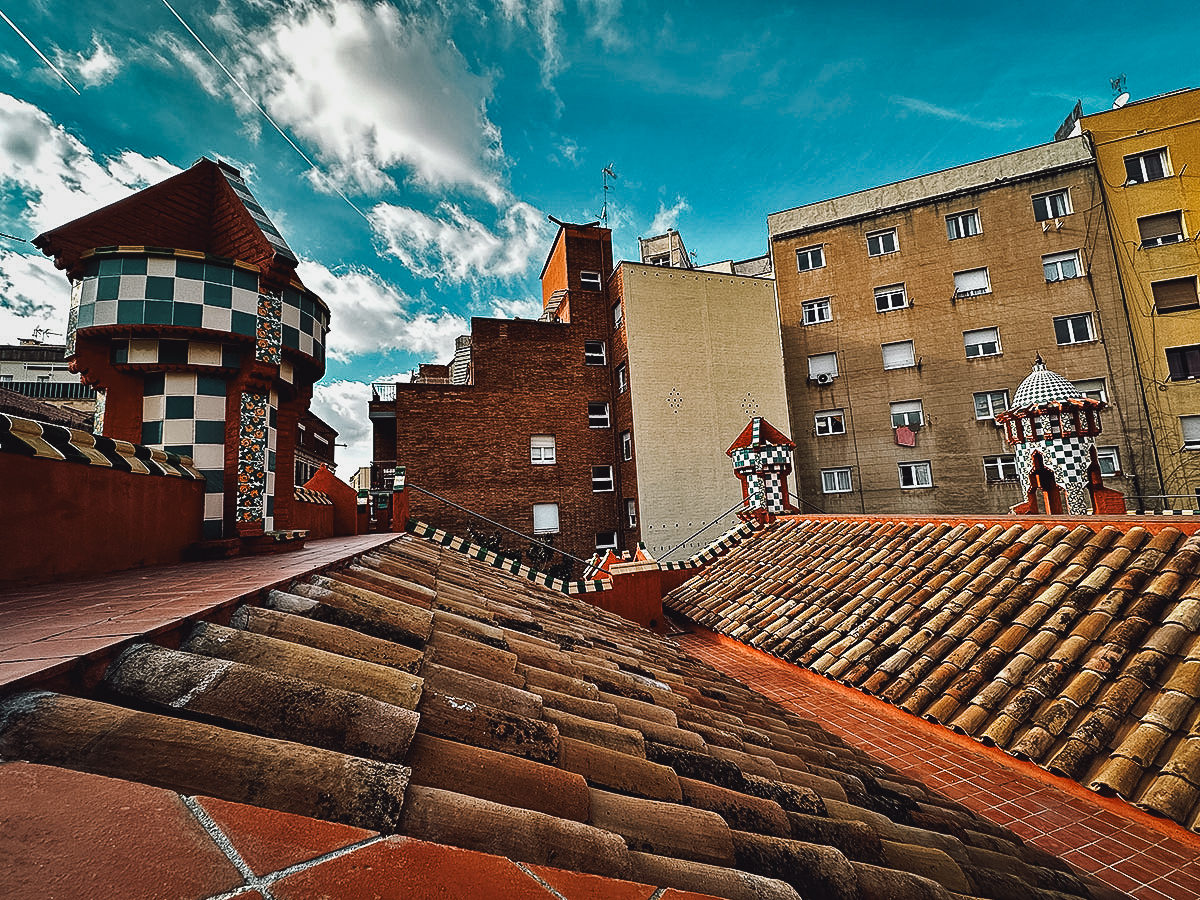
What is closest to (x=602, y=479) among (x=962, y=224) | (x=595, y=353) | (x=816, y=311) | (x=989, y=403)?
(x=595, y=353)

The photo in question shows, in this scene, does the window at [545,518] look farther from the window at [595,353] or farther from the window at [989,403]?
the window at [989,403]

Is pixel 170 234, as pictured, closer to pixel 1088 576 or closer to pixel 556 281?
pixel 1088 576

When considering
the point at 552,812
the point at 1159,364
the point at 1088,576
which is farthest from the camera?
the point at 1159,364

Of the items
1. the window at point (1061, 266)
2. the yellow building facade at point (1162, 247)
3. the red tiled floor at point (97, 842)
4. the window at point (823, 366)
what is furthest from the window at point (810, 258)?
the red tiled floor at point (97, 842)

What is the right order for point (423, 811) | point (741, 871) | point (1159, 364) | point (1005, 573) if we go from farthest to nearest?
point (1159, 364) < point (1005, 573) < point (741, 871) < point (423, 811)

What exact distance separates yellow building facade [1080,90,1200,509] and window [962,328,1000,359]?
14.1ft

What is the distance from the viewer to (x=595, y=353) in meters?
23.7

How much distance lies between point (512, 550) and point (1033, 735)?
18.6 meters

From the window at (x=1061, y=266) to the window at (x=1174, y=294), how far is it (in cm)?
254

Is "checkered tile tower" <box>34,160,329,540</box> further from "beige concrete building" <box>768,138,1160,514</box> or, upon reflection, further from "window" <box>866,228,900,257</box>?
"window" <box>866,228,900,257</box>

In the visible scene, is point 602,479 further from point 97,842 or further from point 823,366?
point 97,842

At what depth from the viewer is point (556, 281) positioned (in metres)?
26.4

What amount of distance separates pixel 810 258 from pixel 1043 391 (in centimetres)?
1445

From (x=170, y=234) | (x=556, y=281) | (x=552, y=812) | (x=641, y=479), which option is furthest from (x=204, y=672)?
(x=556, y=281)
